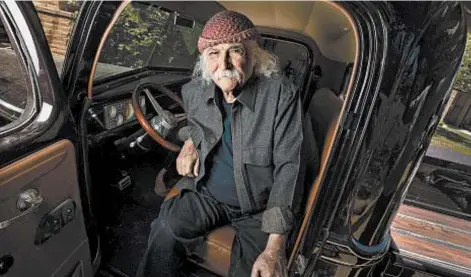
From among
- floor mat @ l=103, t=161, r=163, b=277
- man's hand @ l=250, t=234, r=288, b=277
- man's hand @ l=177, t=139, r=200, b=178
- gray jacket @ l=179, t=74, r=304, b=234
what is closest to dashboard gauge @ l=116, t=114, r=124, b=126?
floor mat @ l=103, t=161, r=163, b=277

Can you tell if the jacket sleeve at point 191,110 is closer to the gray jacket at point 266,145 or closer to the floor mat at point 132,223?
the gray jacket at point 266,145

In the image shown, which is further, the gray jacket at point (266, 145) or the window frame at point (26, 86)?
the gray jacket at point (266, 145)

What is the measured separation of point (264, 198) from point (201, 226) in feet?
1.22

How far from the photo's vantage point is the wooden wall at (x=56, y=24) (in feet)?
4.99

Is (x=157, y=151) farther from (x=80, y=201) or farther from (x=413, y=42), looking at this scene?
(x=413, y=42)

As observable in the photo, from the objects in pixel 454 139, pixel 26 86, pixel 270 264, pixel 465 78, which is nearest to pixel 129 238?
pixel 270 264

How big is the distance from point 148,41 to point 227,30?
4.82ft

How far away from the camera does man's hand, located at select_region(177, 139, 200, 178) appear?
1.93m

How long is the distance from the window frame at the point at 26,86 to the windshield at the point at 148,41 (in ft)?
2.49

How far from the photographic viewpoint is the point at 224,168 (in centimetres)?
188

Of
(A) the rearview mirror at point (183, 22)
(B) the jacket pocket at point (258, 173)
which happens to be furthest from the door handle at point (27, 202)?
(A) the rearview mirror at point (183, 22)

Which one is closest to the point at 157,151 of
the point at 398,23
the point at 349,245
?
the point at 349,245

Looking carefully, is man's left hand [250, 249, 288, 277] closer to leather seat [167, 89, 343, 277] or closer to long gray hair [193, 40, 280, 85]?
leather seat [167, 89, 343, 277]

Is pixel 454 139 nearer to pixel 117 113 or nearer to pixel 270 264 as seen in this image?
pixel 270 264
